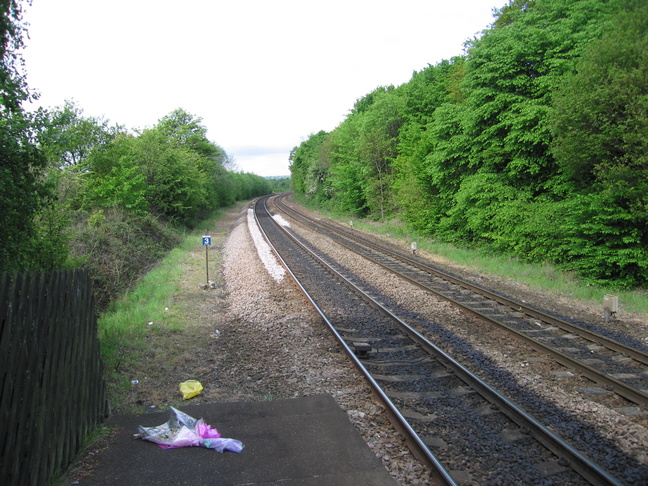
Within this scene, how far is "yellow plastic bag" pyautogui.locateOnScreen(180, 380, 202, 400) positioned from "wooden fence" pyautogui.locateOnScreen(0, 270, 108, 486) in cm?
117

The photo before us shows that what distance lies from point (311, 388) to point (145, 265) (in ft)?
44.6

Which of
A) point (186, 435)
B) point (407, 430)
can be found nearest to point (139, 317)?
point (186, 435)

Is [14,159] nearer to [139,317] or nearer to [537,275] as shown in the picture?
[139,317]

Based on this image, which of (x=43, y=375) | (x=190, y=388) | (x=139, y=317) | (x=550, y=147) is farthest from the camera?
(x=550, y=147)

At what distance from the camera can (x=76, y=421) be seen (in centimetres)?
424

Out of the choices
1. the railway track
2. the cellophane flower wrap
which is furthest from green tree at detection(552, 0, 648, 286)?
the cellophane flower wrap

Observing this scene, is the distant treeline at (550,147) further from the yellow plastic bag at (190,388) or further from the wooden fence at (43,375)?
the wooden fence at (43,375)

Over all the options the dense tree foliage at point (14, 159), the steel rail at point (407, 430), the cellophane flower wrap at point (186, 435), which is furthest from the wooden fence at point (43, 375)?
the steel rail at point (407, 430)

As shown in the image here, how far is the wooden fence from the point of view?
→ 3176 mm

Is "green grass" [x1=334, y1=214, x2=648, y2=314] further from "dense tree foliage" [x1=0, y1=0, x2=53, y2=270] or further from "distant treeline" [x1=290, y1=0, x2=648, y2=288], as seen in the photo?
"dense tree foliage" [x1=0, y1=0, x2=53, y2=270]

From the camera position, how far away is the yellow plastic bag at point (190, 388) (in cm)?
574

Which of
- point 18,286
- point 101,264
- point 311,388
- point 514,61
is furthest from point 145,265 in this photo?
point 514,61

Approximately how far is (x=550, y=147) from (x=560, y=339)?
27.3 ft

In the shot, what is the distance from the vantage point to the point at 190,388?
5859 millimetres
